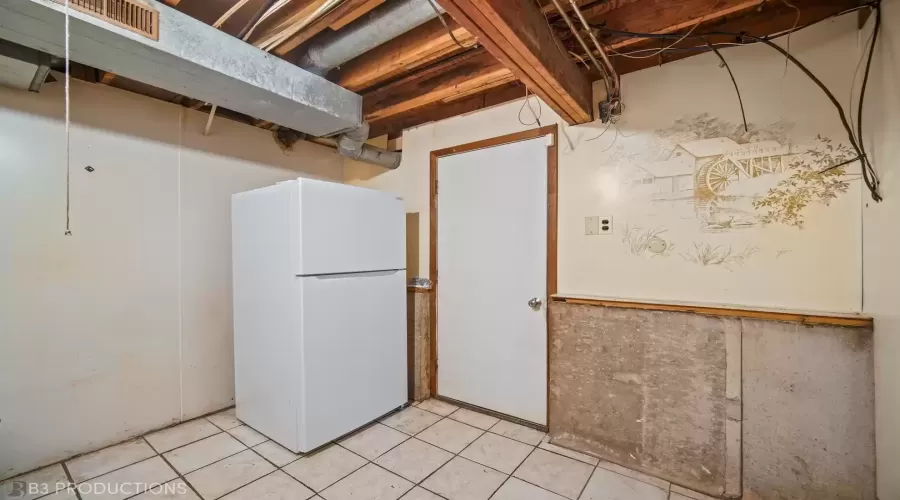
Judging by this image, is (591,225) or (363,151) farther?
(363,151)

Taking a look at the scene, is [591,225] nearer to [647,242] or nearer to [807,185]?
[647,242]

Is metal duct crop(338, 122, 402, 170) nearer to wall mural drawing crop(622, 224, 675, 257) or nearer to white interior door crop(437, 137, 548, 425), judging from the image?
white interior door crop(437, 137, 548, 425)

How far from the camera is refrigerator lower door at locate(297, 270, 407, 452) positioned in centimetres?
214

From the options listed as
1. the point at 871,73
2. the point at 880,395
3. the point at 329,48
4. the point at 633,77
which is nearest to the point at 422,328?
the point at 329,48

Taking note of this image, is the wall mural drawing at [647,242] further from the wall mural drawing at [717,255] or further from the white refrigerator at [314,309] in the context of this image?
the white refrigerator at [314,309]

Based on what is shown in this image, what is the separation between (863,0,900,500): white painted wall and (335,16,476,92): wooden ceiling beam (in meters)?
1.70

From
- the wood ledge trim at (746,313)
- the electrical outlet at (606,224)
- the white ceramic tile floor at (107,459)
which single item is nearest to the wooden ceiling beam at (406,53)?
the electrical outlet at (606,224)

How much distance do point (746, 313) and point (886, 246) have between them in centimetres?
55

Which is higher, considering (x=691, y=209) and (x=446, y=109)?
(x=446, y=109)

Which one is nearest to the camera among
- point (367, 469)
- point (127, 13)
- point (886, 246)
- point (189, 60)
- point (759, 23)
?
point (886, 246)

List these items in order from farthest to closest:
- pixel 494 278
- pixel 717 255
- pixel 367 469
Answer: pixel 494 278, pixel 367 469, pixel 717 255

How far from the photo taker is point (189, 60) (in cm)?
169

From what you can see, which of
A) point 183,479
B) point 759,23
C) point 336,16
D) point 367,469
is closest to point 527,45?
point 336,16

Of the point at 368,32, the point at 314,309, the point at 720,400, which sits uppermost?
the point at 368,32
